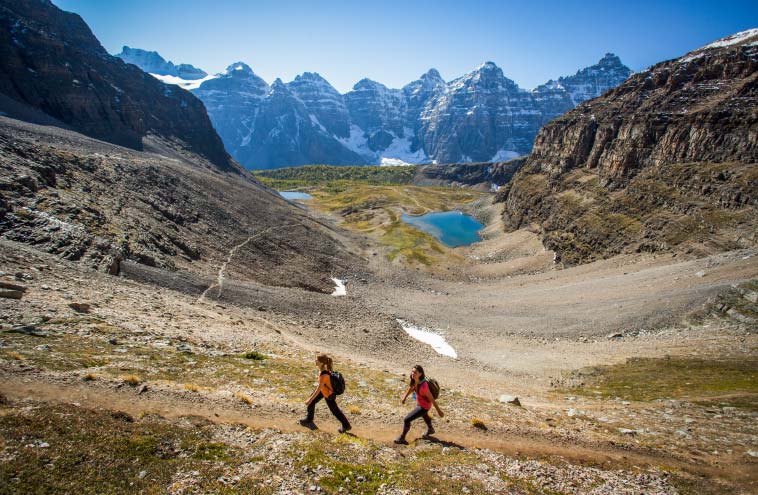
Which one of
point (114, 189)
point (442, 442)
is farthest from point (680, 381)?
point (114, 189)

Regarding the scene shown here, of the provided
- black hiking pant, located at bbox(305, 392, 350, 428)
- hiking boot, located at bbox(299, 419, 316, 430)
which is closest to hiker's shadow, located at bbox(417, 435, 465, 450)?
black hiking pant, located at bbox(305, 392, 350, 428)

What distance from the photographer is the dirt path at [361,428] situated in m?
11.6

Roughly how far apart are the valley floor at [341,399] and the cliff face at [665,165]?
2704 cm

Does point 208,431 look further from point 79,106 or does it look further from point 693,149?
point 79,106

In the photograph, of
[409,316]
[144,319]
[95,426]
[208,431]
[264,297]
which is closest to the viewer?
[95,426]

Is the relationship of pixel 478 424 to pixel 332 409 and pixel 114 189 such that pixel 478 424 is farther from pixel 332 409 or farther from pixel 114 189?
pixel 114 189

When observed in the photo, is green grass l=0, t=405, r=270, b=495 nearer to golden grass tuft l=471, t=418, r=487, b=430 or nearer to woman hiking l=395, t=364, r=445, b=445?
woman hiking l=395, t=364, r=445, b=445

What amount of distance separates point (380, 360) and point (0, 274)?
2347cm

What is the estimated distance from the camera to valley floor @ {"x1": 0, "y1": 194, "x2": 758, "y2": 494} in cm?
1017

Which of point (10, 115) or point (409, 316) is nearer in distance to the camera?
point (409, 316)

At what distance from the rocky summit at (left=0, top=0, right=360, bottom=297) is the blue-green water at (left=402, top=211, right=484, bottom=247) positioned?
6009cm

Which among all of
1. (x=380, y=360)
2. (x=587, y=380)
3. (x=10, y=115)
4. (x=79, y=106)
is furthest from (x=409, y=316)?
(x=79, y=106)

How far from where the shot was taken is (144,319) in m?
21.5

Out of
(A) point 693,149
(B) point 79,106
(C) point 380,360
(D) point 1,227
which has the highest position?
(A) point 693,149
